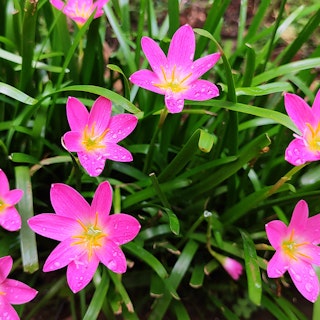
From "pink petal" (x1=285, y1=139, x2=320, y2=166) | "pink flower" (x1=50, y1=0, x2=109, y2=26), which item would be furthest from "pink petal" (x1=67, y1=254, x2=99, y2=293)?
"pink flower" (x1=50, y1=0, x2=109, y2=26)

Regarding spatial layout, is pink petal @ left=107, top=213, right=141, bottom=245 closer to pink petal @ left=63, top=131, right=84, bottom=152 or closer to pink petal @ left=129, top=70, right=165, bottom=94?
pink petal @ left=63, top=131, right=84, bottom=152

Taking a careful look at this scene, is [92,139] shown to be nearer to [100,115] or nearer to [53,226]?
[100,115]

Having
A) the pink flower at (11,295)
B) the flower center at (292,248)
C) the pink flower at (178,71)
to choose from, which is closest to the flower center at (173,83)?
the pink flower at (178,71)

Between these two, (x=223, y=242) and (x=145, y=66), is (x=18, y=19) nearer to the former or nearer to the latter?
(x=145, y=66)

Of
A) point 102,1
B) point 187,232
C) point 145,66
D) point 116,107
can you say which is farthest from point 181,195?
point 102,1

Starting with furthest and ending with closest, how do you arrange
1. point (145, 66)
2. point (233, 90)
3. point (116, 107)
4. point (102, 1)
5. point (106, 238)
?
point (145, 66) < point (116, 107) < point (102, 1) < point (233, 90) < point (106, 238)

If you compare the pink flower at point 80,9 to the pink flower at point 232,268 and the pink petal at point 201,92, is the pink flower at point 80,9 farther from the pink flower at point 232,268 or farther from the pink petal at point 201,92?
the pink flower at point 232,268

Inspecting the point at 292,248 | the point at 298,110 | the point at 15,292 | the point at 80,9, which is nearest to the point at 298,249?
the point at 292,248
